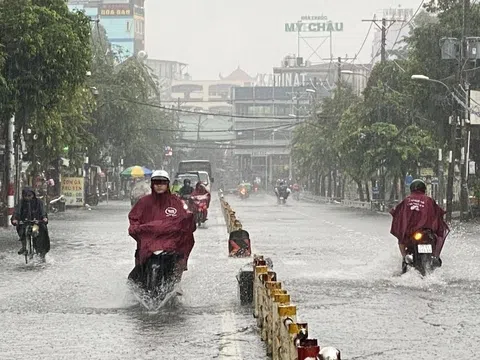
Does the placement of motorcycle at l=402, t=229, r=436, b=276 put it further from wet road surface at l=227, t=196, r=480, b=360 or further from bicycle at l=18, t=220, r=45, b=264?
bicycle at l=18, t=220, r=45, b=264

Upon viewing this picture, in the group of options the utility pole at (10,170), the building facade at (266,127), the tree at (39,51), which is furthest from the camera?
the building facade at (266,127)

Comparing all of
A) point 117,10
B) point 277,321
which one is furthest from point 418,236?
point 117,10

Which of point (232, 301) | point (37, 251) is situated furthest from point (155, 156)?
point (232, 301)

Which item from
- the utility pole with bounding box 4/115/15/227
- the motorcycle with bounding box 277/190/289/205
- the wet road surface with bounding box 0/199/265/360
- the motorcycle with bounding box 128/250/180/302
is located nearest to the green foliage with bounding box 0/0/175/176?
the utility pole with bounding box 4/115/15/227

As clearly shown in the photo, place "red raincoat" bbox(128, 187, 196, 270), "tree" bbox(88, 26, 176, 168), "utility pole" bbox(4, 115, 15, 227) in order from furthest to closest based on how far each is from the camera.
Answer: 1. "tree" bbox(88, 26, 176, 168)
2. "utility pole" bbox(4, 115, 15, 227)
3. "red raincoat" bbox(128, 187, 196, 270)

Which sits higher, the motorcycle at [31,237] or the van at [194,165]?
the motorcycle at [31,237]

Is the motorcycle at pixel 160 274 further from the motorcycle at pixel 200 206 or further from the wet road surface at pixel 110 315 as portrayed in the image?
the motorcycle at pixel 200 206

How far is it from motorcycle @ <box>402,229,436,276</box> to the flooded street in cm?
19

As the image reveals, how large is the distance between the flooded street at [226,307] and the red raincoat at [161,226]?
0.73m

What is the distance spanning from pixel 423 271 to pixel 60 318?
254 inches

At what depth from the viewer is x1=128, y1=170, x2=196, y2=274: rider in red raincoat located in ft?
49.0

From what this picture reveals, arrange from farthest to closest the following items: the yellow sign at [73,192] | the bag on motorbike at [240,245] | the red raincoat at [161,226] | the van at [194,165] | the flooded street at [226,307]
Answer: the van at [194,165] < the yellow sign at [73,192] < the bag on motorbike at [240,245] < the red raincoat at [161,226] < the flooded street at [226,307]

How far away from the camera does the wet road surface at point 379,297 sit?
11664mm

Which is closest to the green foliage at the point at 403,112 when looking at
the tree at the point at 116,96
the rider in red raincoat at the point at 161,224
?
the tree at the point at 116,96
